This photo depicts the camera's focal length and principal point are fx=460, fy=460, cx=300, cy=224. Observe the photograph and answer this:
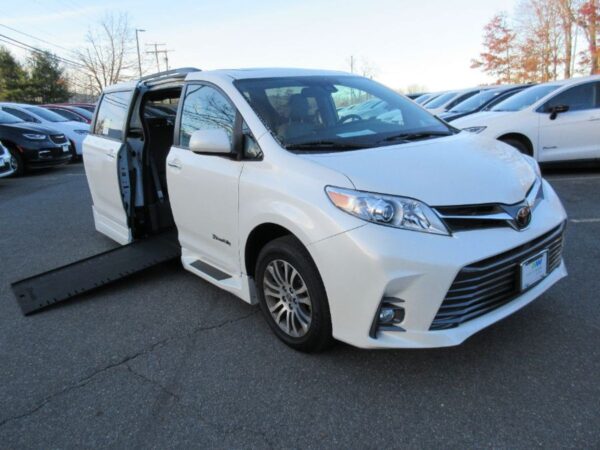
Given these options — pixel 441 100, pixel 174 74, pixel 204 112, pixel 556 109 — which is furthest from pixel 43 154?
pixel 441 100

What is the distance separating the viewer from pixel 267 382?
2.54 meters

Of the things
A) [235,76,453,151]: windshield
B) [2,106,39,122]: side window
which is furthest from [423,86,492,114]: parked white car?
[2,106,39,122]: side window

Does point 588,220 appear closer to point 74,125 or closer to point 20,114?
point 74,125

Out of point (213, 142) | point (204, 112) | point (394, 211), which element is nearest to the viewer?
point (394, 211)

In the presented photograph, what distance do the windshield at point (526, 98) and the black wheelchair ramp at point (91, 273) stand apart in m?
6.24

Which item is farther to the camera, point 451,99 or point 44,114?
point 44,114

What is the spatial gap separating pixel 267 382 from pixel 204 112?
201 cm

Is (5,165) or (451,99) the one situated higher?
(451,99)

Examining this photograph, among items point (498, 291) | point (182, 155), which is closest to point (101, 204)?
point (182, 155)

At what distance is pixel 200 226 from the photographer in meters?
3.43

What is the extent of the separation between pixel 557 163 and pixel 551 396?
6.40 m

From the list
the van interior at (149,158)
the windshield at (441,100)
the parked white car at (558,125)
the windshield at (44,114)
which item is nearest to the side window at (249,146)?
the van interior at (149,158)

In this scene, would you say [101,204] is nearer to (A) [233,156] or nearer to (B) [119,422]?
(A) [233,156]

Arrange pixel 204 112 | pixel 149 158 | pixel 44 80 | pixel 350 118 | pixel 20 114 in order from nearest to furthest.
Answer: pixel 350 118 → pixel 204 112 → pixel 149 158 → pixel 20 114 → pixel 44 80
